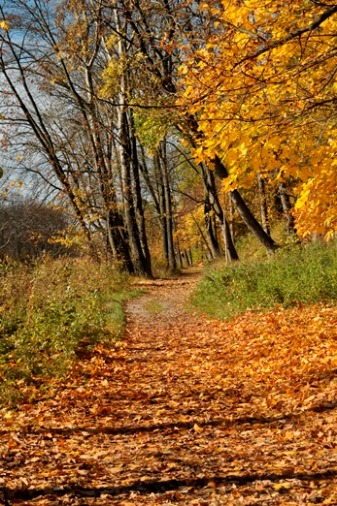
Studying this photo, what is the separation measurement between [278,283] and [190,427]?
5.94m

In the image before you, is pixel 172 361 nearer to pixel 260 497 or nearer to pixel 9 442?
pixel 9 442

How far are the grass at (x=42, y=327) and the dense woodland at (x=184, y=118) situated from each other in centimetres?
250

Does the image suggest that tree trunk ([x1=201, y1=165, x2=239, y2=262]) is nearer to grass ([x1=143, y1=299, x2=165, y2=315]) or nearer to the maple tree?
grass ([x1=143, y1=299, x2=165, y2=315])


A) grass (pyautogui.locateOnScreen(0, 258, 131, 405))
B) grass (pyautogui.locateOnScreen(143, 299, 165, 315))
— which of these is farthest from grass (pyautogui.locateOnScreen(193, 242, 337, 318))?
grass (pyautogui.locateOnScreen(0, 258, 131, 405))

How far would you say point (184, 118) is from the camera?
5.36 m

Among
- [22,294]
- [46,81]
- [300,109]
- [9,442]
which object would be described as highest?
[46,81]

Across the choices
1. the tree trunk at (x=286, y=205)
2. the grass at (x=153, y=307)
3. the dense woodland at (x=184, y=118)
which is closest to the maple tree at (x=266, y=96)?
the dense woodland at (x=184, y=118)

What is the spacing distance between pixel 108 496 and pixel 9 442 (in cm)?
142

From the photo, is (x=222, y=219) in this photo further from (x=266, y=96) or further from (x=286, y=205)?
(x=266, y=96)

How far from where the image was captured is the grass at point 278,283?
954cm

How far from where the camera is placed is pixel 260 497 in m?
3.55

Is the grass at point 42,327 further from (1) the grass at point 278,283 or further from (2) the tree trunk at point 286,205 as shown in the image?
(2) the tree trunk at point 286,205

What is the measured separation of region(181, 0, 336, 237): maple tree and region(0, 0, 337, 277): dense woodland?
19mm

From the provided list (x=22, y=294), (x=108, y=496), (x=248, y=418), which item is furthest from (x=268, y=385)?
(x=22, y=294)
